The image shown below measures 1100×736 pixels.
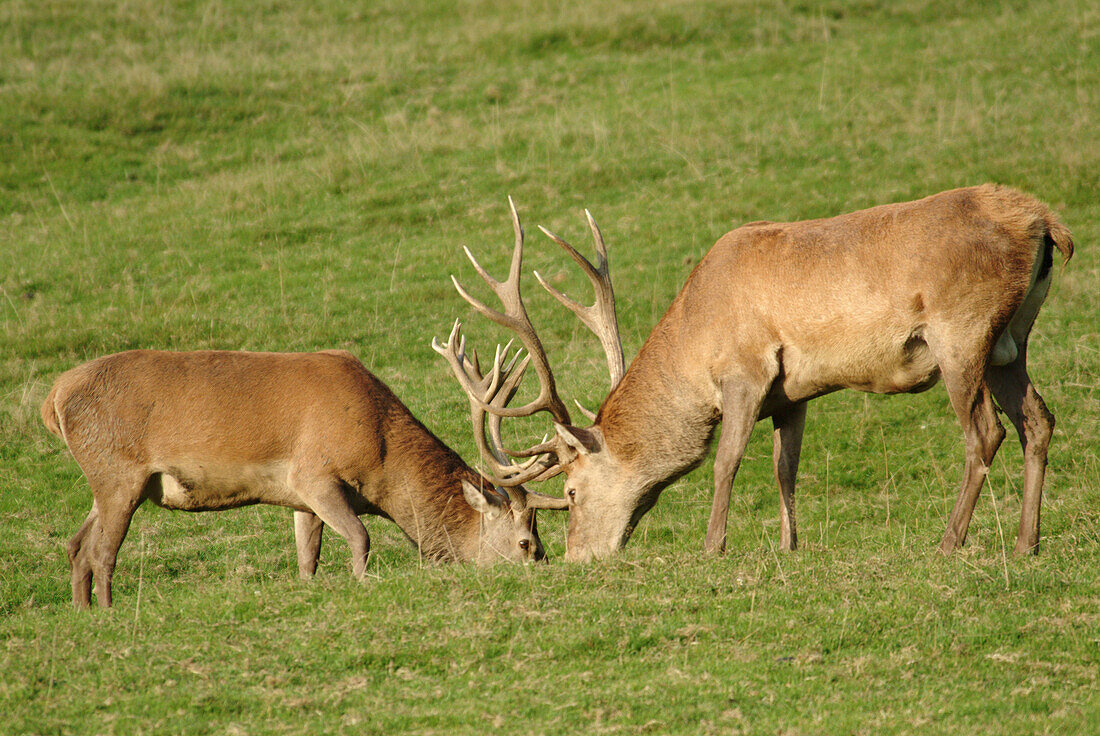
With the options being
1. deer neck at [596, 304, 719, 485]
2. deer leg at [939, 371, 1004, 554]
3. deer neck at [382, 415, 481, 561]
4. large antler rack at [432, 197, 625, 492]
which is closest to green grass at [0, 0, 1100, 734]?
deer leg at [939, 371, 1004, 554]

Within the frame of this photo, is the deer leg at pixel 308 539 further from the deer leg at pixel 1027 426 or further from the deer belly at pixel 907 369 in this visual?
the deer leg at pixel 1027 426

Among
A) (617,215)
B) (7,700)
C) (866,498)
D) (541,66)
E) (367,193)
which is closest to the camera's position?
(7,700)

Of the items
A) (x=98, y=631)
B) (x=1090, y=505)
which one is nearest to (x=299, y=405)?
(x=98, y=631)

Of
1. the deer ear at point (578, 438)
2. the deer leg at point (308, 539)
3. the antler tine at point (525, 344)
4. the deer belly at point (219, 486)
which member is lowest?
the deer leg at point (308, 539)

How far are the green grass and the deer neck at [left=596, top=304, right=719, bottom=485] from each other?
2.13ft

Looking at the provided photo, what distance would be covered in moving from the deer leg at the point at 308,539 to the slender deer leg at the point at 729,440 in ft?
9.50

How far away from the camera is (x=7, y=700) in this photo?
5430mm

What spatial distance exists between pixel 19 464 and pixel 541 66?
43.7 ft

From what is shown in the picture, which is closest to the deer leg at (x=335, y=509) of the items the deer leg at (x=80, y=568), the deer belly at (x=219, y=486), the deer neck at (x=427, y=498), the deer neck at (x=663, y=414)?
the deer belly at (x=219, y=486)

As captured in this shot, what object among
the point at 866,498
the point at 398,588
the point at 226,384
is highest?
the point at 226,384

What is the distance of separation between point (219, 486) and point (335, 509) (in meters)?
0.83

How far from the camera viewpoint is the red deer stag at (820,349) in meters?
6.98

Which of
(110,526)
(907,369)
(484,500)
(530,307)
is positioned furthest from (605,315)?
(530,307)

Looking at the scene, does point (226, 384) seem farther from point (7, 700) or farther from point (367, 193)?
point (367, 193)
